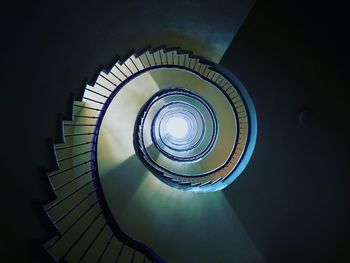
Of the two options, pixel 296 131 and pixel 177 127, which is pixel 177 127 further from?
pixel 296 131

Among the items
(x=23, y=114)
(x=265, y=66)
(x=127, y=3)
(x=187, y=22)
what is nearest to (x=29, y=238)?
(x=23, y=114)

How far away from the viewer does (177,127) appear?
13711mm

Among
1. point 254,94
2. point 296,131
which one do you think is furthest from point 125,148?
point 296,131

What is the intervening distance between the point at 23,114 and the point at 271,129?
4080 mm

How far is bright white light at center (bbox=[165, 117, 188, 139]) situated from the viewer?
13.3 meters

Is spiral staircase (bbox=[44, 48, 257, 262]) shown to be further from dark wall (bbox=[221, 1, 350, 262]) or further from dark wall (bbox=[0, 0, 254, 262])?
dark wall (bbox=[221, 1, 350, 262])

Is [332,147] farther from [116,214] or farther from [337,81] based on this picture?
[116,214]

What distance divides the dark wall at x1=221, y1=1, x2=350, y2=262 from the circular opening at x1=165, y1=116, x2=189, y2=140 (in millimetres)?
7770

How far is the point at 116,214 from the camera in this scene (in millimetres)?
6168

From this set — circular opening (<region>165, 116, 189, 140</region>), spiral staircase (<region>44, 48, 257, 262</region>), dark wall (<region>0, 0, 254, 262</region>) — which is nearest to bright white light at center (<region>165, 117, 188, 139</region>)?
circular opening (<region>165, 116, 189, 140</region>)

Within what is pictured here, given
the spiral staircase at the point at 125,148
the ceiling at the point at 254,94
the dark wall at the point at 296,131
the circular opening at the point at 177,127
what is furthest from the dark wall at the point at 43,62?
the circular opening at the point at 177,127

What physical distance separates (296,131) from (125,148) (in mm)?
3914

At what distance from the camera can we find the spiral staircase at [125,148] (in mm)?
4465

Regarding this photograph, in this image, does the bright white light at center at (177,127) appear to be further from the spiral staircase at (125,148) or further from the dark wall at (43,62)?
the dark wall at (43,62)
